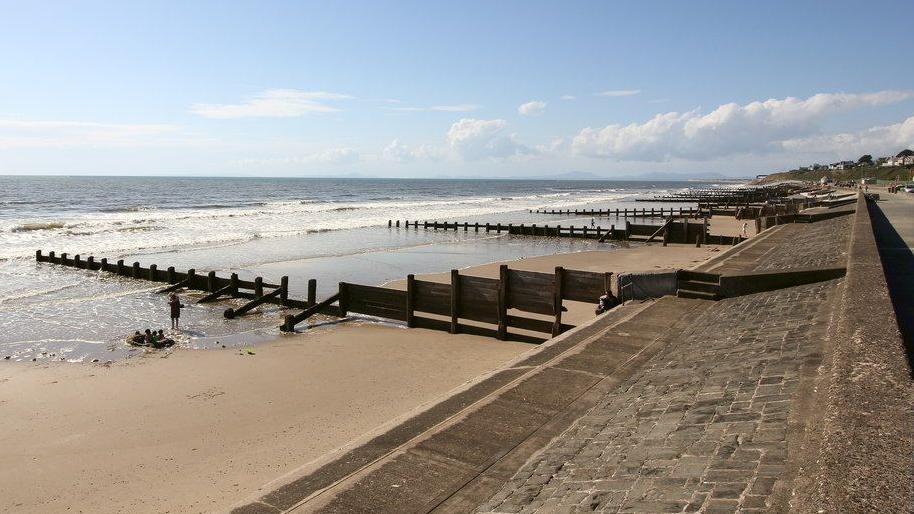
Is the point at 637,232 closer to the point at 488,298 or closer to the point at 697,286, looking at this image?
the point at 488,298

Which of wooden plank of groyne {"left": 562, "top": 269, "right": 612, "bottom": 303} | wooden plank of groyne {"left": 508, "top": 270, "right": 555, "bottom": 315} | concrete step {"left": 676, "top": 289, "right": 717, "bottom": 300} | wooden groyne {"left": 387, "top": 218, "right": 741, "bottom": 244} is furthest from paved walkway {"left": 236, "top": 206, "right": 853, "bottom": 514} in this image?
wooden groyne {"left": 387, "top": 218, "right": 741, "bottom": 244}

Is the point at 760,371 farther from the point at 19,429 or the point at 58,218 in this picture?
the point at 58,218

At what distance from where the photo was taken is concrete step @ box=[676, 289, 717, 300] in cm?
1294

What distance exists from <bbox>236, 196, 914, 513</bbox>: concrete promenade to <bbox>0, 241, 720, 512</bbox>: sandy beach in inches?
51.9

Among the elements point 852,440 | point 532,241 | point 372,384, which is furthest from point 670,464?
point 532,241

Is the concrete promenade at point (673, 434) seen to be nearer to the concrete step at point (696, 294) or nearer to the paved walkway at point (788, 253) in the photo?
the concrete step at point (696, 294)

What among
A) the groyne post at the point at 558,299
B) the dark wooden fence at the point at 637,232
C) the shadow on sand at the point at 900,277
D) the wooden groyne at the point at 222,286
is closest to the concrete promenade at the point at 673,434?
the shadow on sand at the point at 900,277

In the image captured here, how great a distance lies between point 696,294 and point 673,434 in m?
7.60

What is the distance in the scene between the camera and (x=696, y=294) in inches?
512

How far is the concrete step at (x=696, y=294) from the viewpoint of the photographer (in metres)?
12.9

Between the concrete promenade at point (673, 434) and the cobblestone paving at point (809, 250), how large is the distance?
249 inches

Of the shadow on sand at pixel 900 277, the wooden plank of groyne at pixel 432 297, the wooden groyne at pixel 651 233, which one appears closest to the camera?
the shadow on sand at pixel 900 277

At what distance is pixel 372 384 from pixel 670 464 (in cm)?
796

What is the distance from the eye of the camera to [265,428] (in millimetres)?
10188
